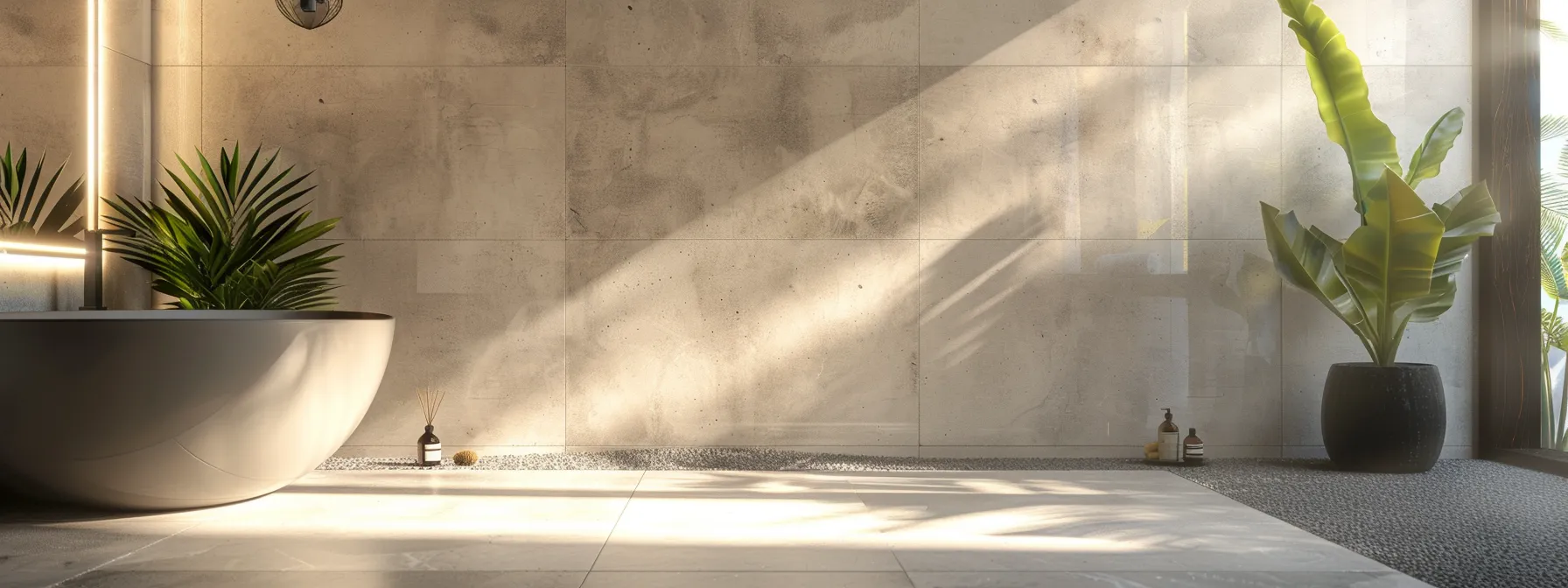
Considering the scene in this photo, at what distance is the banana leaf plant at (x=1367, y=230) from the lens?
3227 millimetres

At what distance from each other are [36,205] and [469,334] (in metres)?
1.29

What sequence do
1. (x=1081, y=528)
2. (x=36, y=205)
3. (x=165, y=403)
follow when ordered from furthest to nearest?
1. (x=36, y=205)
2. (x=1081, y=528)
3. (x=165, y=403)

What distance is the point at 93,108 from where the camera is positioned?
3.32m

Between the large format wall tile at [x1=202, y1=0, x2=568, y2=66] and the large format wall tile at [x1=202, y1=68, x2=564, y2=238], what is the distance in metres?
0.04

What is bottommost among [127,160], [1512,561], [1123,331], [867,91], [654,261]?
[1512,561]

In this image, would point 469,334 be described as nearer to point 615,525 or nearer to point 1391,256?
point 615,525

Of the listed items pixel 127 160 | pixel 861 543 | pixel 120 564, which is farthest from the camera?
pixel 127 160

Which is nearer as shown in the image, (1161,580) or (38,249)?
(1161,580)

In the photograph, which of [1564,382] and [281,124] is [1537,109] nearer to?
[1564,382]

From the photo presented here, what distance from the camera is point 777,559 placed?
2.19 meters

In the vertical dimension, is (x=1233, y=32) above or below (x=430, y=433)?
above

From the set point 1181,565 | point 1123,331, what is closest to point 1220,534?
point 1181,565

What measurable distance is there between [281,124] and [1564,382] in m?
4.41

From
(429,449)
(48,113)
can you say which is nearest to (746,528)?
(429,449)
